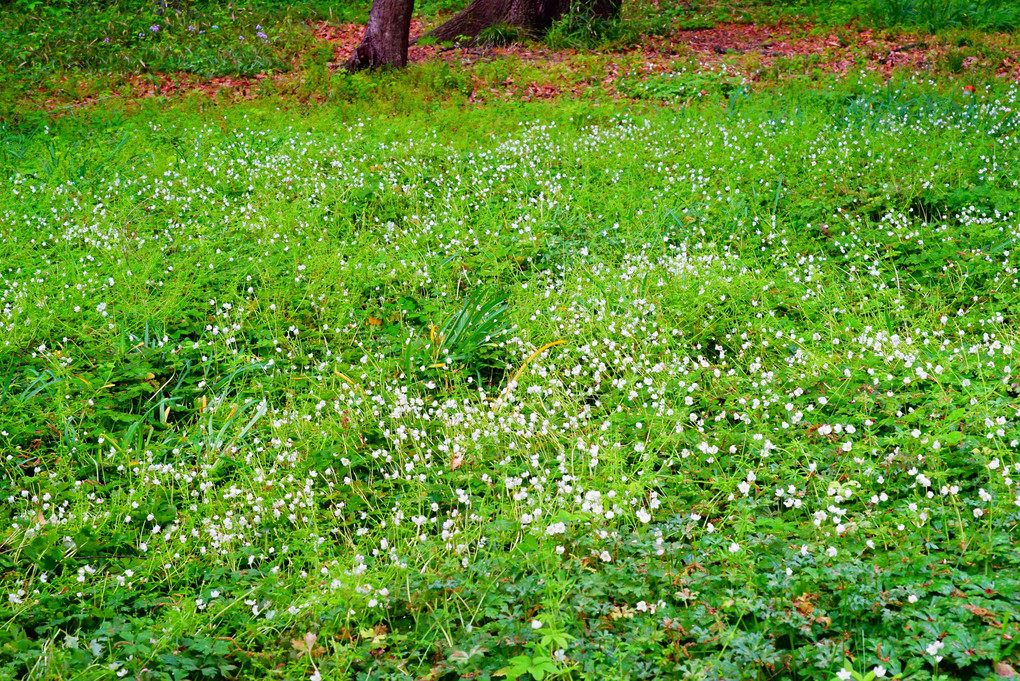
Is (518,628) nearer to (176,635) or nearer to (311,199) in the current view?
(176,635)

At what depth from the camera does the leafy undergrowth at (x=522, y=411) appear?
3262 millimetres

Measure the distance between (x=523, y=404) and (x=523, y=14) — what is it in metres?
11.2

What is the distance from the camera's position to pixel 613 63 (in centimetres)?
1266

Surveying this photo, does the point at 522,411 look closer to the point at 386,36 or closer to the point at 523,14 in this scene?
the point at 386,36

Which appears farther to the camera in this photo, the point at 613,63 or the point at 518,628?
the point at 613,63

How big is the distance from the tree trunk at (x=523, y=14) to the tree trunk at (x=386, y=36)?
200cm

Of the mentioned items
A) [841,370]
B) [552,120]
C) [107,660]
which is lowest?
[107,660]

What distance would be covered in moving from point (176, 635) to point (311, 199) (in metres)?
5.77

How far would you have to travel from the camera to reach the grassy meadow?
10.7ft

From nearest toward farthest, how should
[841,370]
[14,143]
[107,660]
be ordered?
[107,660]
[841,370]
[14,143]

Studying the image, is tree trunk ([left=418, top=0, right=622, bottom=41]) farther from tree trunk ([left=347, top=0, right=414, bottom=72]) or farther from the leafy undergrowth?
the leafy undergrowth

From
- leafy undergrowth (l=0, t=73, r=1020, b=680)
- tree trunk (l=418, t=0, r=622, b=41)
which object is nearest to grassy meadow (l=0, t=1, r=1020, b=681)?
leafy undergrowth (l=0, t=73, r=1020, b=680)

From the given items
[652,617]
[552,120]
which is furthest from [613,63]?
[652,617]

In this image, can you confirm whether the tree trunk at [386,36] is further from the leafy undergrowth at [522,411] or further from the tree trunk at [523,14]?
the leafy undergrowth at [522,411]
